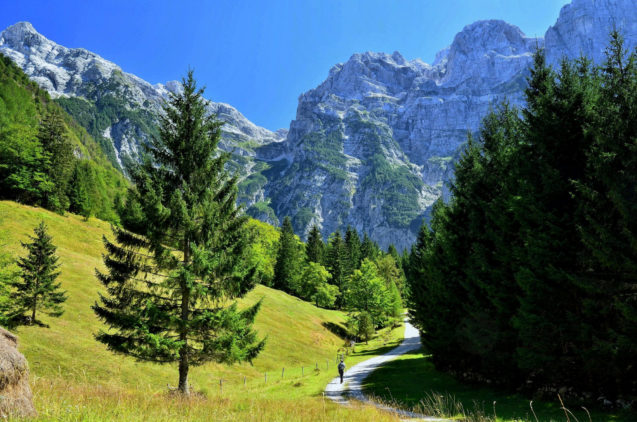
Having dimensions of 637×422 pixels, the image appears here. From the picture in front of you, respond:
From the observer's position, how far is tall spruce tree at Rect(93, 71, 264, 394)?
14672mm

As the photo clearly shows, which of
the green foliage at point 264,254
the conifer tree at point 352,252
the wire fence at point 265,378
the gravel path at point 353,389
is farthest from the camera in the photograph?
the conifer tree at point 352,252

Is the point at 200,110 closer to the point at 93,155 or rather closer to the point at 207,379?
the point at 207,379

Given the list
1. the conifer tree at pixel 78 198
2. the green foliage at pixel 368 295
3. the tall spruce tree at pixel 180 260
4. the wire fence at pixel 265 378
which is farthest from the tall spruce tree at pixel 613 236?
the conifer tree at pixel 78 198

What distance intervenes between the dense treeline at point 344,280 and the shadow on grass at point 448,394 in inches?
854

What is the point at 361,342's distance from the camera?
Answer: 5653 centimetres

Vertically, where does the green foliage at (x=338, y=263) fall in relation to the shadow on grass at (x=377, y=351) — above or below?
above

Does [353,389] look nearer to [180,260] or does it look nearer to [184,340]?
[184,340]

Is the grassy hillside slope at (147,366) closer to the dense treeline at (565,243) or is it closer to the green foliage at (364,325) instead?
the green foliage at (364,325)

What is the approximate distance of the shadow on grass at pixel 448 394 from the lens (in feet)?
39.0

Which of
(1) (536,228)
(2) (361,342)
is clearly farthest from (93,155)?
(1) (536,228)

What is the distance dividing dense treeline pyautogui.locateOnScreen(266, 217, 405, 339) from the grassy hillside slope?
4.67 m

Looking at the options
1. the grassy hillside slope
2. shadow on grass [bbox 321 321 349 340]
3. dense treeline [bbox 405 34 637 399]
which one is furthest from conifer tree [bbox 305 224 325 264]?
dense treeline [bbox 405 34 637 399]

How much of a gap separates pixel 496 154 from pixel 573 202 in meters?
7.93

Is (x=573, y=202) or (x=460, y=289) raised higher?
(x=573, y=202)
